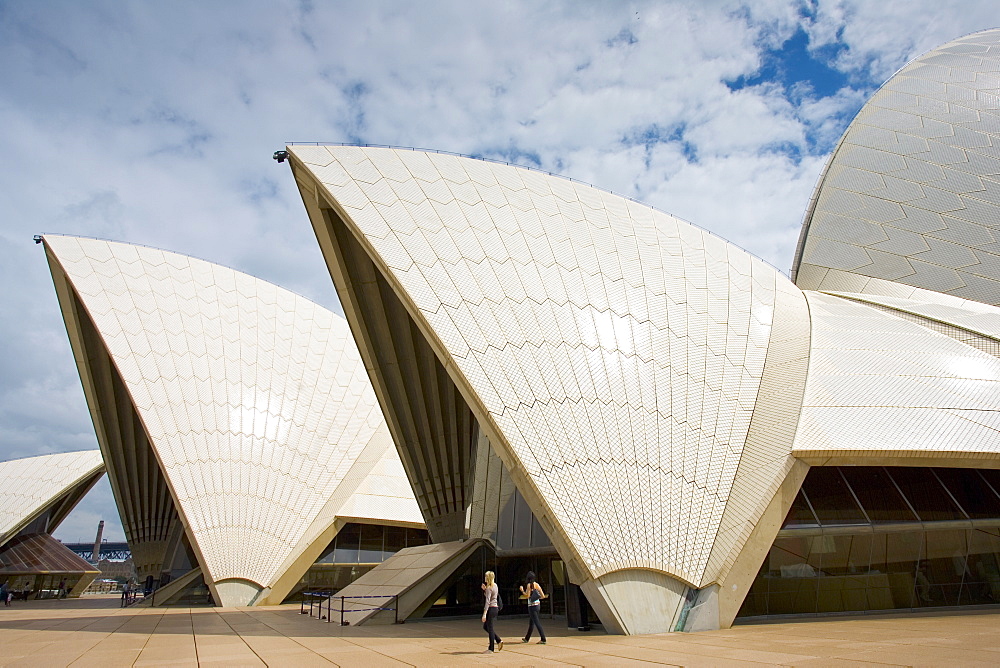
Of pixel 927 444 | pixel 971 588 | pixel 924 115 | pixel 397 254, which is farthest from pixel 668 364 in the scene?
pixel 924 115

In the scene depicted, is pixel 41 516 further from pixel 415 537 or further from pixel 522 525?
pixel 522 525

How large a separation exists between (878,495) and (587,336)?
7.08 meters

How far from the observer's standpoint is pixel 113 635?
1147 centimetres

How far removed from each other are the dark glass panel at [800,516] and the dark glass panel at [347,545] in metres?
17.0

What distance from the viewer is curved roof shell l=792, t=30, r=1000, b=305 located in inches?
824

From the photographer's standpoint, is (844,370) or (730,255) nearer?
(844,370)

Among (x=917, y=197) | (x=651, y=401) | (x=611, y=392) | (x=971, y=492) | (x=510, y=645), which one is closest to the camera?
(x=510, y=645)

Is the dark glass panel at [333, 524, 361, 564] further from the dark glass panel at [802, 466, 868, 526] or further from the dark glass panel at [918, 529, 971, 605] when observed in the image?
the dark glass panel at [918, 529, 971, 605]

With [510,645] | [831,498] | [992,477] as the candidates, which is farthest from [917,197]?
[510,645]

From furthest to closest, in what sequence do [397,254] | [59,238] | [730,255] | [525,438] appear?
[59,238] < [730,255] < [397,254] < [525,438]

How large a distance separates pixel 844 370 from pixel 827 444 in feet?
9.87

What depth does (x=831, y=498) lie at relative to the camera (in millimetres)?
13234

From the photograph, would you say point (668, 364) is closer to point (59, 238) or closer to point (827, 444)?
point (827, 444)

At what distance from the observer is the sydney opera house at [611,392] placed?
11.5m
